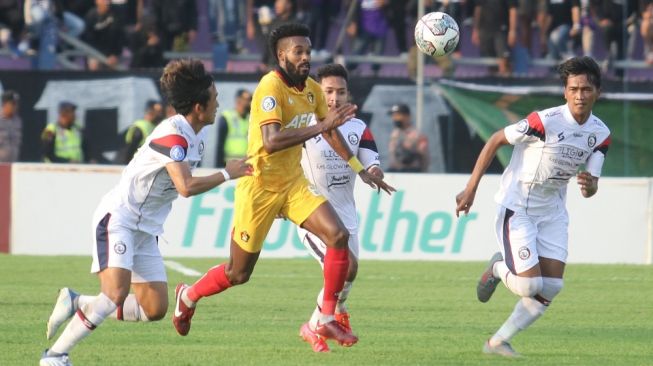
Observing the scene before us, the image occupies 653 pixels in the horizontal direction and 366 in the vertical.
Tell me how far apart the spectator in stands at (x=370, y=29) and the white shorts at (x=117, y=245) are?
14441mm

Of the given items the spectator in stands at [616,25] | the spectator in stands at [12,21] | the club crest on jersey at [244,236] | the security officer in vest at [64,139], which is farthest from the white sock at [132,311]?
the spectator in stands at [12,21]

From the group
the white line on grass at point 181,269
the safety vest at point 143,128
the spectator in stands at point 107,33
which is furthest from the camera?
the spectator in stands at point 107,33

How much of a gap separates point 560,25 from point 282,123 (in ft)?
45.5

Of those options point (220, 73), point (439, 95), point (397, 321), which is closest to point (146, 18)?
point (220, 73)

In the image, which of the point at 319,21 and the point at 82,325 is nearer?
the point at 82,325

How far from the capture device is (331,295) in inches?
384

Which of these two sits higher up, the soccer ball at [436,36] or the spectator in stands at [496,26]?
the soccer ball at [436,36]

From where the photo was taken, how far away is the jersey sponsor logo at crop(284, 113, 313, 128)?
9913 mm

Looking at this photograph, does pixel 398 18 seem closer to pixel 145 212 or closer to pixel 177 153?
pixel 145 212

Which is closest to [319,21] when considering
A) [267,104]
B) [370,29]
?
[370,29]

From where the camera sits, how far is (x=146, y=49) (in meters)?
22.0

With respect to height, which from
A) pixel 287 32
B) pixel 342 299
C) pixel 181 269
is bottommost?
pixel 181 269

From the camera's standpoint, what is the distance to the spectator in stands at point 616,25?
2208cm

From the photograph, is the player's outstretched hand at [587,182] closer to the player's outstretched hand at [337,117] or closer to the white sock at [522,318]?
the white sock at [522,318]
